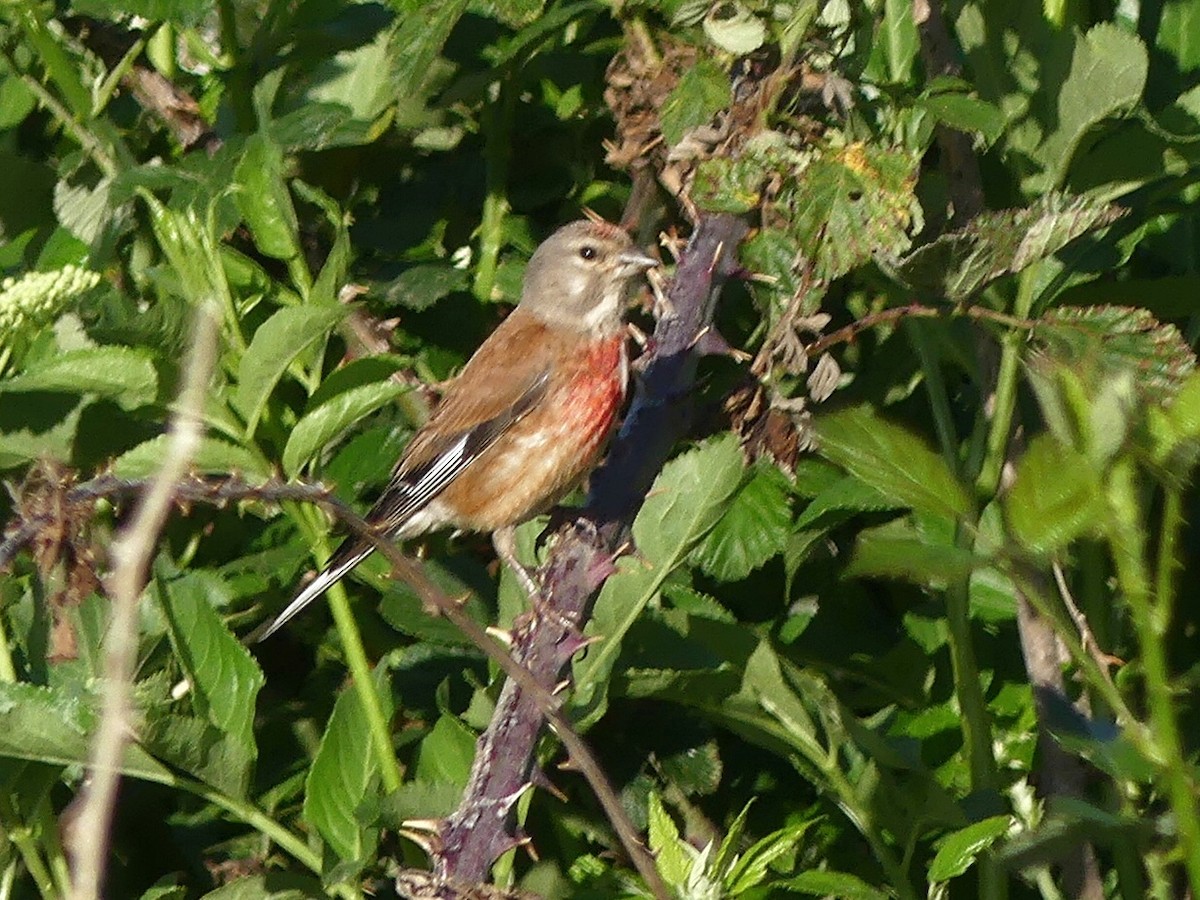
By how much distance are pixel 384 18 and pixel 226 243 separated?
2.03 ft

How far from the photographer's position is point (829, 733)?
3.15 m

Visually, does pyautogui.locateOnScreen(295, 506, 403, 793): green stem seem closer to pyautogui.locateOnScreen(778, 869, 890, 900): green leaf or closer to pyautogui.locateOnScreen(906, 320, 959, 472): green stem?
pyautogui.locateOnScreen(778, 869, 890, 900): green leaf

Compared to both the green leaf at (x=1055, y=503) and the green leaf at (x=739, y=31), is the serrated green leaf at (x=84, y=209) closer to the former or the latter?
the green leaf at (x=739, y=31)

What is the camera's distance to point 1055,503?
1309 mm

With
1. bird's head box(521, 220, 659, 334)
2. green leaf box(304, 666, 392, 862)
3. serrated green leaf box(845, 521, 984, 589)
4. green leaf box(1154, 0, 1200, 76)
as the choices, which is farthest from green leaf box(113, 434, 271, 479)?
green leaf box(1154, 0, 1200, 76)

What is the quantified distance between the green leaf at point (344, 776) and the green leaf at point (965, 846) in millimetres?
1006

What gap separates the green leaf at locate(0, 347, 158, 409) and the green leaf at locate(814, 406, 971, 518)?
5.63 ft

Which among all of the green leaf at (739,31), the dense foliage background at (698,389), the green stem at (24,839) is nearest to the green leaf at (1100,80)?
the dense foliage background at (698,389)

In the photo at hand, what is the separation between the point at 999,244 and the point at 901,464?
1408mm

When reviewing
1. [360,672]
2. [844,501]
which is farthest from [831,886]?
[360,672]

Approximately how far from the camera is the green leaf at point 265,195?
3.52 m

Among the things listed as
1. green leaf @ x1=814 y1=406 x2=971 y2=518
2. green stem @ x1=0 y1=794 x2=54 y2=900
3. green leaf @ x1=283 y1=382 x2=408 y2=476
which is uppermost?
green leaf @ x1=814 y1=406 x2=971 y2=518

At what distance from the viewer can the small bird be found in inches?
165

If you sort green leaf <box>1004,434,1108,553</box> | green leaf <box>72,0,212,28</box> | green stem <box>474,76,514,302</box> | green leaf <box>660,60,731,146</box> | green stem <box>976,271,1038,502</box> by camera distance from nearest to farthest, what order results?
green leaf <box>1004,434,1108,553</box> < green leaf <box>660,60,731,146</box> < green stem <box>976,271,1038,502</box> < green leaf <box>72,0,212,28</box> < green stem <box>474,76,514,302</box>
